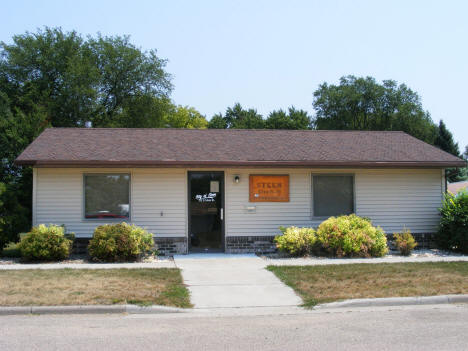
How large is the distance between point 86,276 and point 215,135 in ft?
26.1

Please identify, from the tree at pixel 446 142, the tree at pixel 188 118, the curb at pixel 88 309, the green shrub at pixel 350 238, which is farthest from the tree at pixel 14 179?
the tree at pixel 446 142

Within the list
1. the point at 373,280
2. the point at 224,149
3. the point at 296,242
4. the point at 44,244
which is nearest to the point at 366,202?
the point at 296,242

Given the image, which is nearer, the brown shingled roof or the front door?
the brown shingled roof

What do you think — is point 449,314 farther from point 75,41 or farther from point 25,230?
point 75,41

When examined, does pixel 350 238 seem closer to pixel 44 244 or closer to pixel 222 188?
pixel 222 188

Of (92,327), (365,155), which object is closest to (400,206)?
(365,155)

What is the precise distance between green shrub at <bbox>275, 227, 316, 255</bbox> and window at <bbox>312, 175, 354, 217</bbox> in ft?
4.99

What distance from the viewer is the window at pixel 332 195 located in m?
14.2

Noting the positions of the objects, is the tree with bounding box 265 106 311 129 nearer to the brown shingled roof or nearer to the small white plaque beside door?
the brown shingled roof

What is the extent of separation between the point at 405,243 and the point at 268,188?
4184mm

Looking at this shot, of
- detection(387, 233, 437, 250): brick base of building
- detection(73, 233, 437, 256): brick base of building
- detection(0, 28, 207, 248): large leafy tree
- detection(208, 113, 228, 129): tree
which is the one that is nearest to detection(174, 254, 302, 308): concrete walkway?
detection(73, 233, 437, 256): brick base of building

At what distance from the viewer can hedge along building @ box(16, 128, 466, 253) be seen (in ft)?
43.3

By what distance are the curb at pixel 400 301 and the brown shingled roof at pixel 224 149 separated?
20.1 feet

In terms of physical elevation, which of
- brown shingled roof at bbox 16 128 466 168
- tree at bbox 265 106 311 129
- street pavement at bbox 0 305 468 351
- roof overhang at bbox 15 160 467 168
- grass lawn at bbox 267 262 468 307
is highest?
tree at bbox 265 106 311 129
